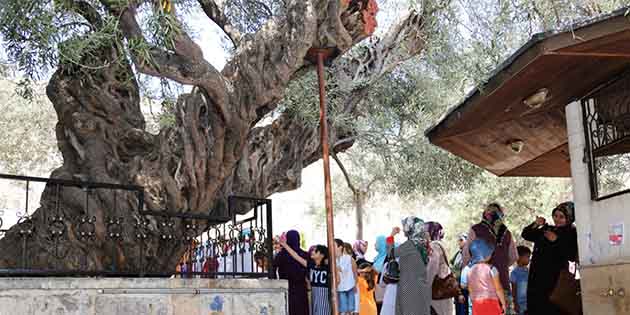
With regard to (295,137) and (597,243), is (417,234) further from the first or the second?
(295,137)

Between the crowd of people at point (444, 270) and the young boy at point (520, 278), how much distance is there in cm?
1

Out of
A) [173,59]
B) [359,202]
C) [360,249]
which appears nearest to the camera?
[173,59]

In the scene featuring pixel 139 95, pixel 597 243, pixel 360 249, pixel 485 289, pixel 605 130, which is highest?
pixel 139 95

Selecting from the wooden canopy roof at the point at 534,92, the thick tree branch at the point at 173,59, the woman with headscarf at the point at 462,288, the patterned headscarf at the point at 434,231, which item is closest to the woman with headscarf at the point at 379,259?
the woman with headscarf at the point at 462,288

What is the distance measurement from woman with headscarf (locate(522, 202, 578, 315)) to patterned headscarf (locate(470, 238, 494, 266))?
906 mm

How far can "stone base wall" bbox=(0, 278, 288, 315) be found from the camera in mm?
6629

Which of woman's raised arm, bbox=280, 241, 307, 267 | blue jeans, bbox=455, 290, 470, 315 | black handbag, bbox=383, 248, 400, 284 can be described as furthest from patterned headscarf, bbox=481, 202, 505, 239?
woman's raised arm, bbox=280, 241, 307, 267

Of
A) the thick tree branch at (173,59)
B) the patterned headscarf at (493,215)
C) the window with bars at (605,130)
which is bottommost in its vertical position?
the patterned headscarf at (493,215)

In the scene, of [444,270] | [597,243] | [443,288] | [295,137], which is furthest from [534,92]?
[295,137]

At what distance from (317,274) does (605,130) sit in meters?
4.26

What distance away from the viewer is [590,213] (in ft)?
28.4

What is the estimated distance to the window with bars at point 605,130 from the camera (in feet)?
27.1

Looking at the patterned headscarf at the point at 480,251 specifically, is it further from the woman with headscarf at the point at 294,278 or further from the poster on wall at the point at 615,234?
the woman with headscarf at the point at 294,278

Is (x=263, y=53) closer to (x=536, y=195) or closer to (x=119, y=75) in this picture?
(x=119, y=75)
